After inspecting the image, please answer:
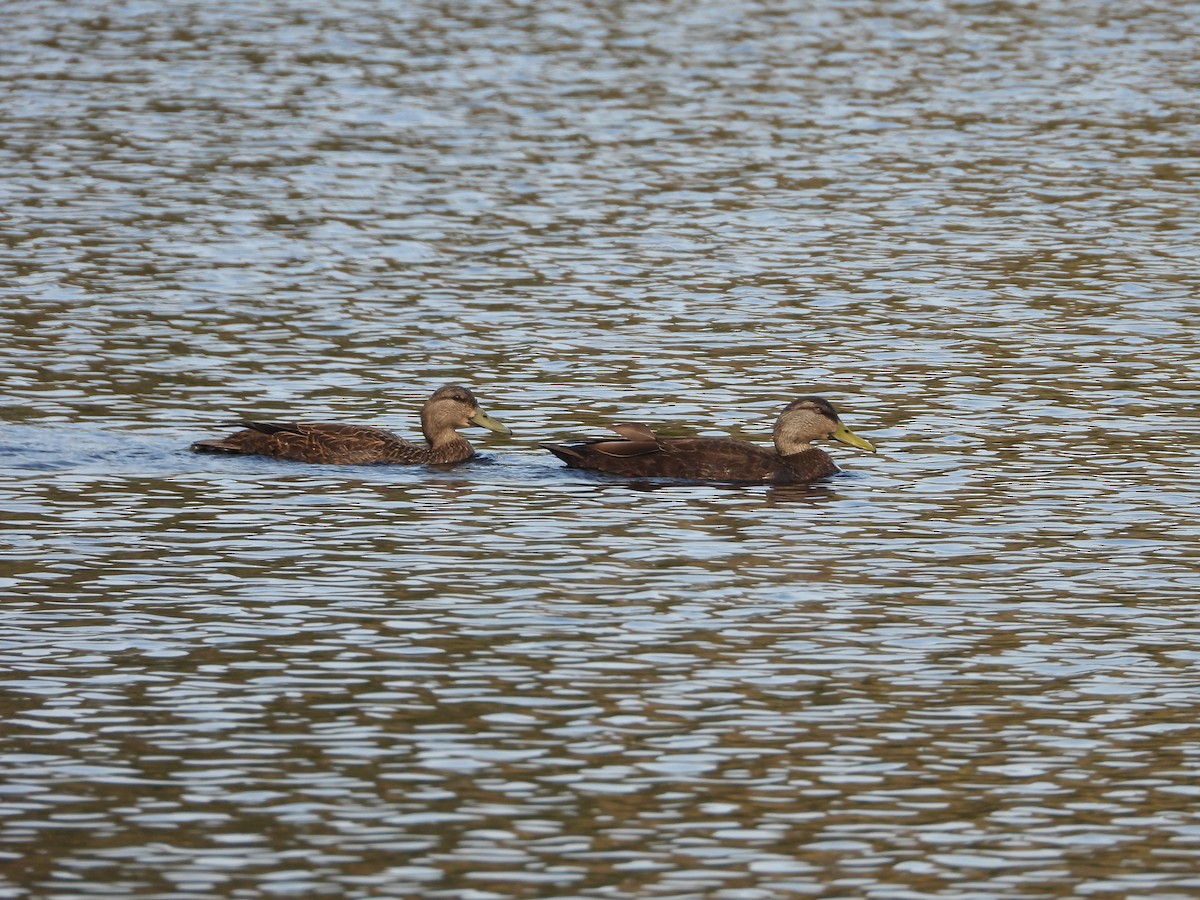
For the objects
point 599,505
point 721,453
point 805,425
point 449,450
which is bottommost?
point 599,505

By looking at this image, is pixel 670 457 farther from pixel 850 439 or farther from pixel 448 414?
pixel 448 414

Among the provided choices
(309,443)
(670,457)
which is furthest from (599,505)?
(309,443)

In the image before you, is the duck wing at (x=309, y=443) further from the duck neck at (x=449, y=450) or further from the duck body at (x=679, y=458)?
the duck body at (x=679, y=458)

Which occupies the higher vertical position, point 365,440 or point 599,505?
point 365,440

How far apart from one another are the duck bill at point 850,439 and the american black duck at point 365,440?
266 cm

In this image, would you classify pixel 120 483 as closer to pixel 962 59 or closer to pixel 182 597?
pixel 182 597

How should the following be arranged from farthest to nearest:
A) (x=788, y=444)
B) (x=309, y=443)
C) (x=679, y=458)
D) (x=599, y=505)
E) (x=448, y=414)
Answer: (x=448, y=414), (x=788, y=444), (x=309, y=443), (x=679, y=458), (x=599, y=505)

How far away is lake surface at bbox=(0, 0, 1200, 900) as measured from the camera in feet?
34.3

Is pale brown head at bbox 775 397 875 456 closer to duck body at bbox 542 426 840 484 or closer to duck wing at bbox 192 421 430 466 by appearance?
duck body at bbox 542 426 840 484

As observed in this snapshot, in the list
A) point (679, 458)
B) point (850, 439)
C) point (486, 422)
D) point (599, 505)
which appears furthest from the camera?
point (486, 422)

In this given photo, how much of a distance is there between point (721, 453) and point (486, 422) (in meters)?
2.06

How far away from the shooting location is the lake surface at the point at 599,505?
10461 millimetres

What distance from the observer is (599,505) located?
55.7 feet

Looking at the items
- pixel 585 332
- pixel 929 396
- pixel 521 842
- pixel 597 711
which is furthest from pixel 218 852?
pixel 585 332
